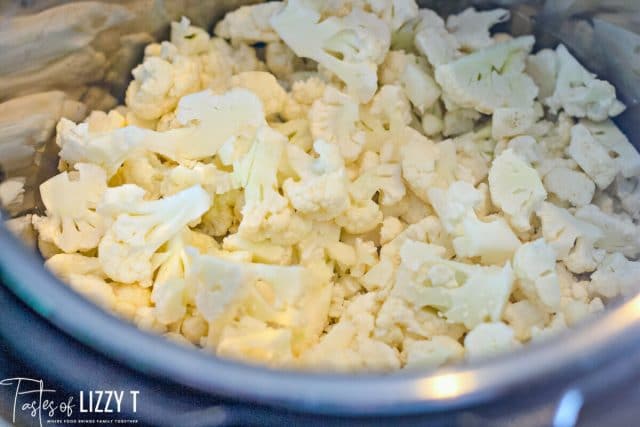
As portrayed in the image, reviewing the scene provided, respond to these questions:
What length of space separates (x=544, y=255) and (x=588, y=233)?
0.51ft

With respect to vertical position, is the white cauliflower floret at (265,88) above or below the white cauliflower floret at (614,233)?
above

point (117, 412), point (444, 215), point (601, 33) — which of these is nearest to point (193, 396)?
point (117, 412)

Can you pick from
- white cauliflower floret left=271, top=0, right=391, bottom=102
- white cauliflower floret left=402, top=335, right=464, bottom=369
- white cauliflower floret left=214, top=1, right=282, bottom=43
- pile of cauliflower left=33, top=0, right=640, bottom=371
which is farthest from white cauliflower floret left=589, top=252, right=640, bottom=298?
white cauliflower floret left=214, top=1, right=282, bottom=43

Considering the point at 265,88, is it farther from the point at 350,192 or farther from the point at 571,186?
the point at 571,186

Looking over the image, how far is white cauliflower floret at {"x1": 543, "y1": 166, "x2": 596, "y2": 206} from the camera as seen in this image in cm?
117

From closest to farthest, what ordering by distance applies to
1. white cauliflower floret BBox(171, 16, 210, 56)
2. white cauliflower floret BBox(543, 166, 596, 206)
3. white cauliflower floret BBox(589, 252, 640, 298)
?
white cauliflower floret BBox(589, 252, 640, 298)
white cauliflower floret BBox(543, 166, 596, 206)
white cauliflower floret BBox(171, 16, 210, 56)

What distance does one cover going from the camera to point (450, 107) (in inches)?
50.0

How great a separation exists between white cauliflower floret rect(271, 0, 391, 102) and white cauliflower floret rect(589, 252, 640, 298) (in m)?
0.48

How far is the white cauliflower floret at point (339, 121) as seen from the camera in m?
1.18

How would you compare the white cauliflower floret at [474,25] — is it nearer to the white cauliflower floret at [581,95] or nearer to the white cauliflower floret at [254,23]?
the white cauliflower floret at [581,95]

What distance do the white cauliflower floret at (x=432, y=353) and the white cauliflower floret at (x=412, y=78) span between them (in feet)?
1.54

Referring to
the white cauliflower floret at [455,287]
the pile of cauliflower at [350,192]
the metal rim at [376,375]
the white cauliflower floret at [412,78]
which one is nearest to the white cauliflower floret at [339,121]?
the pile of cauliflower at [350,192]

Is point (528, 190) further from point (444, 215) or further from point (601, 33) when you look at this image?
point (601, 33)

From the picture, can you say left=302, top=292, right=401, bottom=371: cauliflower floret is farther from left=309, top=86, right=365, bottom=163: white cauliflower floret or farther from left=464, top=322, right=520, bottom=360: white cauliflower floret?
left=309, top=86, right=365, bottom=163: white cauliflower floret
